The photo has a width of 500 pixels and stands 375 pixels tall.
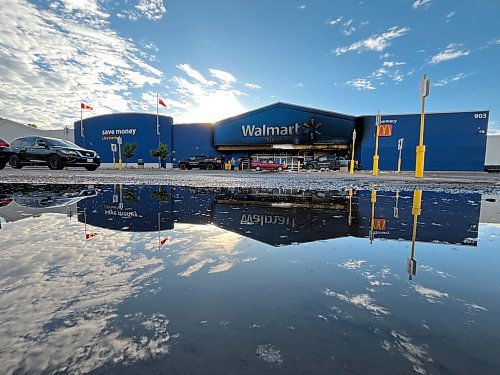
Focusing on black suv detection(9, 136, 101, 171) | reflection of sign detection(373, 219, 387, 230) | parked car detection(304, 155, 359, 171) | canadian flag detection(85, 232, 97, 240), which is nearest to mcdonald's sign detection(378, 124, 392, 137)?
parked car detection(304, 155, 359, 171)

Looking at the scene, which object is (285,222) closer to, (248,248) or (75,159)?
(248,248)

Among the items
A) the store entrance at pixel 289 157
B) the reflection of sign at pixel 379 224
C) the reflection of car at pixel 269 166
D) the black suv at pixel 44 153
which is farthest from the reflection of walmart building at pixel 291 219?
the store entrance at pixel 289 157

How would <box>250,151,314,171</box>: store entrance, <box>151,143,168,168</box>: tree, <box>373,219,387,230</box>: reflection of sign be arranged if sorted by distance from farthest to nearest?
<box>151,143,168,168</box>: tree < <box>250,151,314,171</box>: store entrance < <box>373,219,387,230</box>: reflection of sign

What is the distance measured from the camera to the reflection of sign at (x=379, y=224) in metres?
2.77

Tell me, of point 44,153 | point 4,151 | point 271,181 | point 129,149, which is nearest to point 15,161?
point 4,151

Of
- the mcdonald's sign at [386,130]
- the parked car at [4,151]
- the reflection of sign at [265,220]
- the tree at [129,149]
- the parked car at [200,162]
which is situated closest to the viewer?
the reflection of sign at [265,220]

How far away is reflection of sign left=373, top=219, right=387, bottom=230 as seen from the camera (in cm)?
277

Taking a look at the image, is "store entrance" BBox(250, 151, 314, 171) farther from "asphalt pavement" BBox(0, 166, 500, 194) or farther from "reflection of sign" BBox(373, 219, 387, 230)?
"reflection of sign" BBox(373, 219, 387, 230)

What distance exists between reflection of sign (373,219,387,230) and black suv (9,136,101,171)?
1520 cm

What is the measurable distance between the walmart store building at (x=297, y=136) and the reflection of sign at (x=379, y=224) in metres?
29.6

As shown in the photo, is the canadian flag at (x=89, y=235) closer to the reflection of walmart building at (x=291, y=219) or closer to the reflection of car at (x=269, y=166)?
the reflection of walmart building at (x=291, y=219)

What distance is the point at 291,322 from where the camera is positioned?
3.51 feet

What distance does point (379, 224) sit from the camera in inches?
116

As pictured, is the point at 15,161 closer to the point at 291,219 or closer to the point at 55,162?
the point at 55,162
